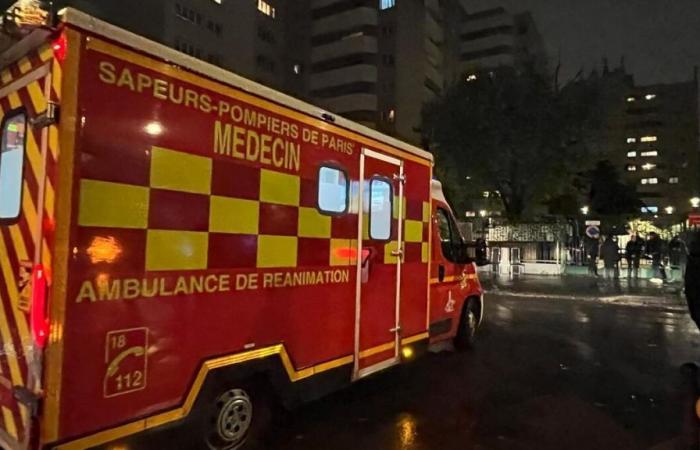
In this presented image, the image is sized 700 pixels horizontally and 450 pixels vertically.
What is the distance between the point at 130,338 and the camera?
310 centimetres

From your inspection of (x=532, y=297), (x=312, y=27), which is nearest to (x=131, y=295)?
(x=532, y=297)

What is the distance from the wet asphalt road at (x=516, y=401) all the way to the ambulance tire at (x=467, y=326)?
157 millimetres

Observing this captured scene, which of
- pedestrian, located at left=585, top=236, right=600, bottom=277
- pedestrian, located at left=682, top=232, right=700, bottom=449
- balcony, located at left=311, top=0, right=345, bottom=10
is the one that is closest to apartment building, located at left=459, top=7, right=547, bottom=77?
balcony, located at left=311, top=0, right=345, bottom=10

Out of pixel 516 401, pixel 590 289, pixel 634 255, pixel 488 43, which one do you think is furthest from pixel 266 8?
pixel 516 401

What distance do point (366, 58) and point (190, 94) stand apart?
2371 inches

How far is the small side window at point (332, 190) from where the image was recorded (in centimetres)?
453

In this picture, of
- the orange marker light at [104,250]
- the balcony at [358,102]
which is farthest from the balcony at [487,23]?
the orange marker light at [104,250]

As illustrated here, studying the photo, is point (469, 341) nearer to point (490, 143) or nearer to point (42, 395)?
point (42, 395)

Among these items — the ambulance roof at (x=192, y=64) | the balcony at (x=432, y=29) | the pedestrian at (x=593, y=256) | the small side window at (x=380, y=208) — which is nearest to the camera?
the ambulance roof at (x=192, y=64)

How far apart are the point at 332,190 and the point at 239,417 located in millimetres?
1849

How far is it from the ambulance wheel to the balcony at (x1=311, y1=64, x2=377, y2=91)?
5815 centimetres

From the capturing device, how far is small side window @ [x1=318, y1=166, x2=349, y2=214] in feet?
14.9

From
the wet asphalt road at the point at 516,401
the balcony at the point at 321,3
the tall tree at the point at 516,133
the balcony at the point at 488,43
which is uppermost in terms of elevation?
the balcony at the point at 488,43

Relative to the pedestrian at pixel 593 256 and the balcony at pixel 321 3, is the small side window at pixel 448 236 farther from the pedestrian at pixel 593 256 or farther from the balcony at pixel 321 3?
the balcony at pixel 321 3
